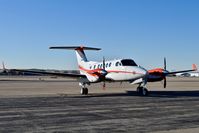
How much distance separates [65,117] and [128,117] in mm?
2831

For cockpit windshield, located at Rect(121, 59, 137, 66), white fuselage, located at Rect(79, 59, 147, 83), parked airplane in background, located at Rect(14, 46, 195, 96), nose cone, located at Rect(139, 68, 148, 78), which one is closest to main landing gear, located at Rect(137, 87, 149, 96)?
parked airplane in background, located at Rect(14, 46, 195, 96)

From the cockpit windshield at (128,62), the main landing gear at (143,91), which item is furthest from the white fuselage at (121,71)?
the main landing gear at (143,91)

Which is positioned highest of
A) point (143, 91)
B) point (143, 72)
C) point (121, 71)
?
point (121, 71)

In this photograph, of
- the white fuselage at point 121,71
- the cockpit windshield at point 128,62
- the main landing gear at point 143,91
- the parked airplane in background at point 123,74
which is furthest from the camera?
the cockpit windshield at point 128,62

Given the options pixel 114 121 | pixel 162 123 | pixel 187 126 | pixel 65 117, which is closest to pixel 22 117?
pixel 65 117

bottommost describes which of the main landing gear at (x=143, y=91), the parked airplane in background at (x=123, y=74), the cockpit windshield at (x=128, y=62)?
the main landing gear at (x=143, y=91)

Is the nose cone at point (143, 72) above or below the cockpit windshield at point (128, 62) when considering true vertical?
below

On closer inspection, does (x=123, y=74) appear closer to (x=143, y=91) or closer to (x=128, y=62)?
(x=128, y=62)

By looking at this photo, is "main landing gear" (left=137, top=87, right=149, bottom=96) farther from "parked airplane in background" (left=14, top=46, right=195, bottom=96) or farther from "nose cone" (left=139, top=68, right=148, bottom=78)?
"nose cone" (left=139, top=68, right=148, bottom=78)

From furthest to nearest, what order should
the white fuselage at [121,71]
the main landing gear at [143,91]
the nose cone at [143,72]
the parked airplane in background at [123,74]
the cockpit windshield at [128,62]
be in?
A: 1. the cockpit windshield at [128,62]
2. the main landing gear at [143,91]
3. the parked airplane in background at [123,74]
4. the white fuselage at [121,71]
5. the nose cone at [143,72]

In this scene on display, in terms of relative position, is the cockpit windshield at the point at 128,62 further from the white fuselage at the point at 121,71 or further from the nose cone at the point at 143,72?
the nose cone at the point at 143,72

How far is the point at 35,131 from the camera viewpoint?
36.5 ft

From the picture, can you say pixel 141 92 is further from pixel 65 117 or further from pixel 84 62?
pixel 65 117

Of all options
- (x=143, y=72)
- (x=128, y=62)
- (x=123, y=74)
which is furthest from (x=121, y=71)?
(x=143, y=72)
